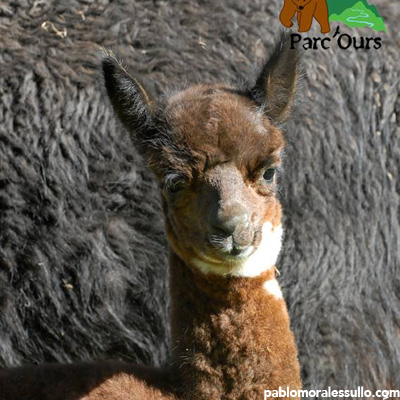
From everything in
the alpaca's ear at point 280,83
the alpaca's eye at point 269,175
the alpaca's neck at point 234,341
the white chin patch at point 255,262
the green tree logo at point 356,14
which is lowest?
the alpaca's neck at point 234,341

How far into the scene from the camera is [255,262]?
264cm

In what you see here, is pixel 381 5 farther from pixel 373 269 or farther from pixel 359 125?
pixel 373 269

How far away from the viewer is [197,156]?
2.59m

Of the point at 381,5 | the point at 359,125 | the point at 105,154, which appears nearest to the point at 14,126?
the point at 105,154

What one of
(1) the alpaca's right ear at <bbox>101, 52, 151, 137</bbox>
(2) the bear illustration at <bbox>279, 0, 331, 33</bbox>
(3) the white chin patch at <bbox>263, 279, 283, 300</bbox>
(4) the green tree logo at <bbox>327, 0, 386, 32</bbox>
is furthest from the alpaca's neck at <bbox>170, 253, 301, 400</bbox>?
(4) the green tree logo at <bbox>327, 0, 386, 32</bbox>

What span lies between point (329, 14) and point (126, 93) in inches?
62.0

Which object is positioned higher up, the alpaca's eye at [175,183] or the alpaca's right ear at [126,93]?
the alpaca's right ear at [126,93]

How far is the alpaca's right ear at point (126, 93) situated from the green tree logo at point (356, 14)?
1543mm

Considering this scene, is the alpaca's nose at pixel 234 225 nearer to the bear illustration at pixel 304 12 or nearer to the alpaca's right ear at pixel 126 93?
the alpaca's right ear at pixel 126 93

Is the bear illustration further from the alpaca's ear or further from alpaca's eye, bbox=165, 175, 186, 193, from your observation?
alpaca's eye, bbox=165, 175, 186, 193

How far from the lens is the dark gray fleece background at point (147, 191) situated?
3584mm

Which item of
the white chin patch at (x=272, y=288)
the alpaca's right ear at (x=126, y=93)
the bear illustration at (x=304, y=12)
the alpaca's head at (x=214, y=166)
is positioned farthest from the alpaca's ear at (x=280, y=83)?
the bear illustration at (x=304, y=12)

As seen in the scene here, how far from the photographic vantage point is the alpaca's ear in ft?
9.32

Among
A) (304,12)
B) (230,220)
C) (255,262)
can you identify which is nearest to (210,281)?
(255,262)
